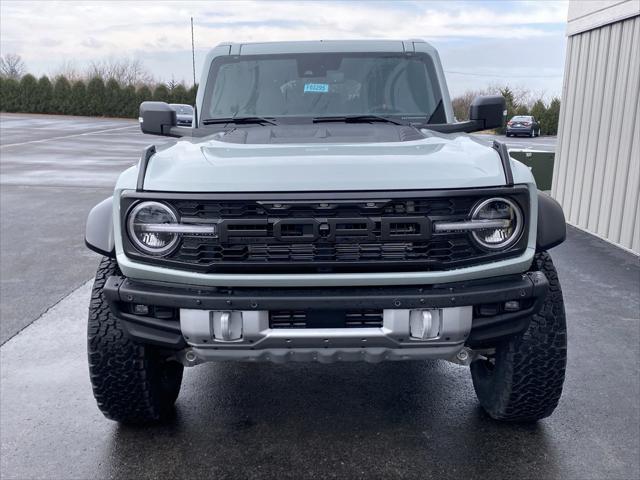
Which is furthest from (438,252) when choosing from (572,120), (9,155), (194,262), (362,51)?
(9,155)

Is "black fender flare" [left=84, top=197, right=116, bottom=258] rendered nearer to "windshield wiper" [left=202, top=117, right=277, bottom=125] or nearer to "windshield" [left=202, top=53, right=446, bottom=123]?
"windshield wiper" [left=202, top=117, right=277, bottom=125]

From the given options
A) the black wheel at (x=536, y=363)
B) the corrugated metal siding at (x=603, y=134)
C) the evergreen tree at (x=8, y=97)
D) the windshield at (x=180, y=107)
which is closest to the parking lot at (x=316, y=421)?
the black wheel at (x=536, y=363)

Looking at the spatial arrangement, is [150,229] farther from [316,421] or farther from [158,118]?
[158,118]

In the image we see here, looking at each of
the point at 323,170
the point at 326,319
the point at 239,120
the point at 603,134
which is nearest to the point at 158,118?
the point at 239,120

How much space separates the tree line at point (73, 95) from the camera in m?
41.2

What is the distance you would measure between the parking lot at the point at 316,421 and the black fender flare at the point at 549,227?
101 centimetres

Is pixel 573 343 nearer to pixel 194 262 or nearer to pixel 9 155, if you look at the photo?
pixel 194 262

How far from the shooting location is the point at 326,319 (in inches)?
98.5

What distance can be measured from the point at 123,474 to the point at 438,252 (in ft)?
5.48

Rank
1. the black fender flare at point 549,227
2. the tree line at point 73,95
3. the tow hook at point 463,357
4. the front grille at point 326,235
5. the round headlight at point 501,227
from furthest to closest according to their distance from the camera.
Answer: the tree line at point 73,95 < the tow hook at point 463,357 < the black fender flare at point 549,227 < the round headlight at point 501,227 < the front grille at point 326,235

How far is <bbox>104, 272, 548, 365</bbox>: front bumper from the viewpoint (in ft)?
8.04

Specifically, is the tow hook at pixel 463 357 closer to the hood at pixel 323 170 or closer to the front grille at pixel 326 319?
the front grille at pixel 326 319

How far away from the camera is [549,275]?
2.91 m

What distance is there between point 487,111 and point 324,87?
1.02 meters
